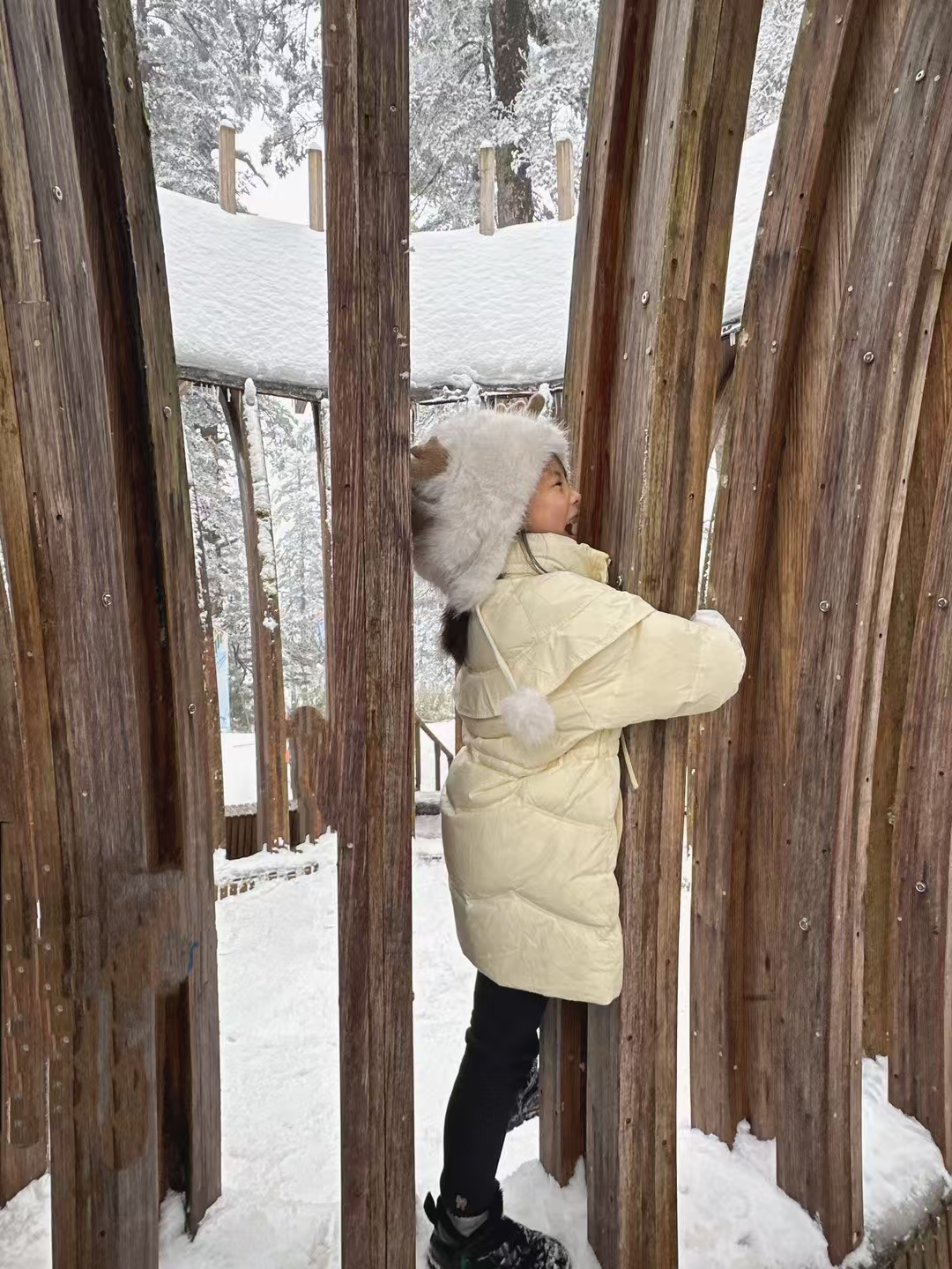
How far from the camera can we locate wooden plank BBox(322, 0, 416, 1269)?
1092 millimetres

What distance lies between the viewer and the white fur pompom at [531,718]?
1265mm

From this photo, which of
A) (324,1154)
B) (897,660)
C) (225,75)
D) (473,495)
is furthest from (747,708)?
(225,75)

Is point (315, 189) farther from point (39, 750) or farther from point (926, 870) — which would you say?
point (926, 870)

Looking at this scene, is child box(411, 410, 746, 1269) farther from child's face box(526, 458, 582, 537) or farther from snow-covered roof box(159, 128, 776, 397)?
snow-covered roof box(159, 128, 776, 397)

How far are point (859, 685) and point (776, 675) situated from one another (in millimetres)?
202

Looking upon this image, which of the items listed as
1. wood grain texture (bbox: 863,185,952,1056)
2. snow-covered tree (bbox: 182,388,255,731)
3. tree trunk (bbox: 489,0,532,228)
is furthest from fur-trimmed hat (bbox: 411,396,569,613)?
snow-covered tree (bbox: 182,388,255,731)

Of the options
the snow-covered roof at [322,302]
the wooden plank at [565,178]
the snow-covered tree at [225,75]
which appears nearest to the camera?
the snow-covered tree at [225,75]

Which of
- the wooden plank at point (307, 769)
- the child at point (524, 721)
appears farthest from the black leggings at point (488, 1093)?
the wooden plank at point (307, 769)

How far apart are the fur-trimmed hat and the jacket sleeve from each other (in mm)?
263

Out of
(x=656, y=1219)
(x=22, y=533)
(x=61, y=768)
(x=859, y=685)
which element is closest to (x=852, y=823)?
(x=859, y=685)

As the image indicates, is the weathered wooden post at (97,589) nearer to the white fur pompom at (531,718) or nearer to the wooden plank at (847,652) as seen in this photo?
the white fur pompom at (531,718)

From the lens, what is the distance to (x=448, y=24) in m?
5.18

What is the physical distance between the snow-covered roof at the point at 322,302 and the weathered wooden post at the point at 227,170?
189 mm

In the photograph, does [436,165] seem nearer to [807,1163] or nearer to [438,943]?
[438,943]
